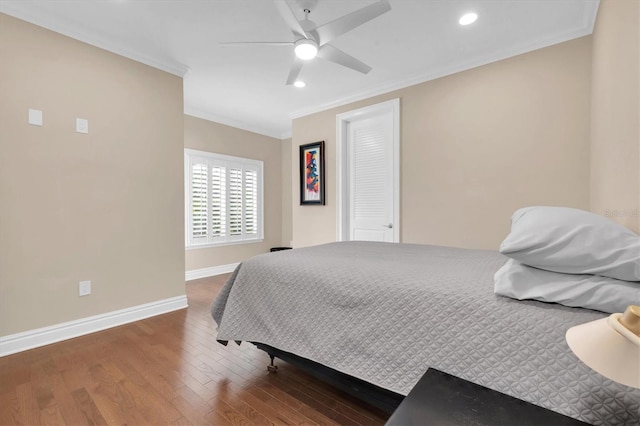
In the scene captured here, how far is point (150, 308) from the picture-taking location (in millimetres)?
3090

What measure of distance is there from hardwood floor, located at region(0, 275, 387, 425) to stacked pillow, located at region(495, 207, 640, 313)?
106cm

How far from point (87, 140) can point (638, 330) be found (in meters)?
3.61

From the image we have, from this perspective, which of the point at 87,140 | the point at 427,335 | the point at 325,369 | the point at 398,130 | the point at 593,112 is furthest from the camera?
the point at 398,130

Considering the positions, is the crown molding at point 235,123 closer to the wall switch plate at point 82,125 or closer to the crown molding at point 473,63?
the crown molding at point 473,63

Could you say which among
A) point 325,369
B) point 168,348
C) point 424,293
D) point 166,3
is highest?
point 166,3

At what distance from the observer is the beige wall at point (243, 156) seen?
4721 mm

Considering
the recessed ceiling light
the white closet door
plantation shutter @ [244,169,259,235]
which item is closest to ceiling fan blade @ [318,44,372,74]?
the recessed ceiling light

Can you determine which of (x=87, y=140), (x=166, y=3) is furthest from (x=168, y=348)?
(x=166, y=3)

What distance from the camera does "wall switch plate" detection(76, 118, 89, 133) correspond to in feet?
8.71

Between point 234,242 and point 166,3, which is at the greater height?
point 166,3

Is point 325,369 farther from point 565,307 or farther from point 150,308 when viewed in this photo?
point 150,308

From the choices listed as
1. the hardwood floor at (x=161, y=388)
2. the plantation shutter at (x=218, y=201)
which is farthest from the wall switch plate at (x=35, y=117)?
the plantation shutter at (x=218, y=201)

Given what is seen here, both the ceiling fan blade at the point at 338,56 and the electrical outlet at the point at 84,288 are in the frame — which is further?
the electrical outlet at the point at 84,288

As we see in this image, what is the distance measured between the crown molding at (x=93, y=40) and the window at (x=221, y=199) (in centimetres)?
156
